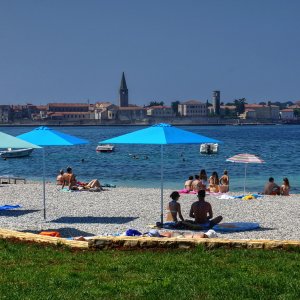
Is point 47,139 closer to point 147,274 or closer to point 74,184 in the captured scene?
point 147,274

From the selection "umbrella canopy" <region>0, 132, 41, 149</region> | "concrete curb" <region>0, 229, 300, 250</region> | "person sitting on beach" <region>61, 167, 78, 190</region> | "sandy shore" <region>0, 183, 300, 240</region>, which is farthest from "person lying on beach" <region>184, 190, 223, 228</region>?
"person sitting on beach" <region>61, 167, 78, 190</region>

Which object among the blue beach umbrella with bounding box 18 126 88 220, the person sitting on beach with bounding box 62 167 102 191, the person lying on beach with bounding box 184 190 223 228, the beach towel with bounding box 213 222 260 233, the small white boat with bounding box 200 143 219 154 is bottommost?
the small white boat with bounding box 200 143 219 154

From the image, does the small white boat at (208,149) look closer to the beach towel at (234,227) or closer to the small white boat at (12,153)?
the small white boat at (12,153)

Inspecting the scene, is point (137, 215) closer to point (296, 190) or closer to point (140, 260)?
point (140, 260)

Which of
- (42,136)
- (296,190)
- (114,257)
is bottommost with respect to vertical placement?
(296,190)

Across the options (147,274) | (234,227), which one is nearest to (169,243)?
(147,274)

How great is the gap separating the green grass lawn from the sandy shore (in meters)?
3.71

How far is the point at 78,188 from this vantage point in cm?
2531

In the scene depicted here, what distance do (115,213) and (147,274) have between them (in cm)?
906

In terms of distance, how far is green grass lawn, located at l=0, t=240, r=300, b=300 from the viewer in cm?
722

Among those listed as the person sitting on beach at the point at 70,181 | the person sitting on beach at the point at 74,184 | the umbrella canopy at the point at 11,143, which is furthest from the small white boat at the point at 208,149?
the umbrella canopy at the point at 11,143

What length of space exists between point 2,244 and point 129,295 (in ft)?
12.8

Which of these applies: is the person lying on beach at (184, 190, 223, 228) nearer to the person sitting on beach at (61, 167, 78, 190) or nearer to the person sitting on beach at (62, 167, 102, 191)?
the person sitting on beach at (62, 167, 102, 191)

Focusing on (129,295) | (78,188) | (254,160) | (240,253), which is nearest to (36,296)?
(129,295)
